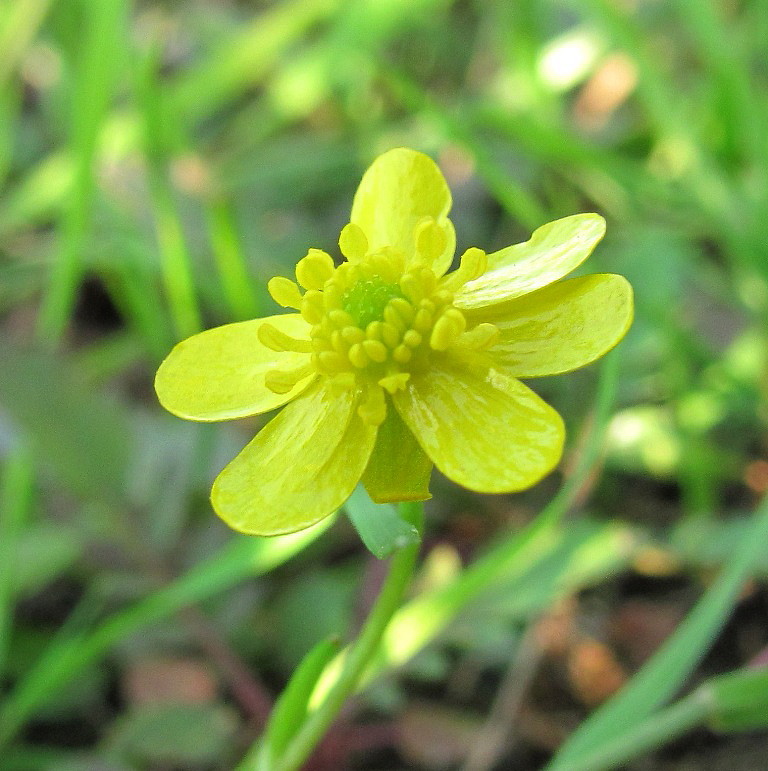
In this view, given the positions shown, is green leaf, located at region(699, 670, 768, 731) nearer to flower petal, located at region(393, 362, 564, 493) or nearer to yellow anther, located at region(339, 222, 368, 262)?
flower petal, located at region(393, 362, 564, 493)

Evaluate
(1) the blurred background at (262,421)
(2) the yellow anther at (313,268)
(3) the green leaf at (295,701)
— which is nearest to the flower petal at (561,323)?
(2) the yellow anther at (313,268)

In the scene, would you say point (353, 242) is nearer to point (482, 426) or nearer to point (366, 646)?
point (482, 426)

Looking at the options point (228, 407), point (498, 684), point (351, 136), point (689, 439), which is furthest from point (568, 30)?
point (228, 407)

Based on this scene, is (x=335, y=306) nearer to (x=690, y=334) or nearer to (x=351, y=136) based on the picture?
(x=690, y=334)

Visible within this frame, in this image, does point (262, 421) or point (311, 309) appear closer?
point (311, 309)

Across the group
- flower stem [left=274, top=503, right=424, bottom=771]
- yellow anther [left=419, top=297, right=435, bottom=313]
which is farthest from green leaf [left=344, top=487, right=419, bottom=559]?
yellow anther [left=419, top=297, right=435, bottom=313]

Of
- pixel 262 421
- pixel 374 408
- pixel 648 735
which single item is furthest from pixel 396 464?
pixel 262 421
